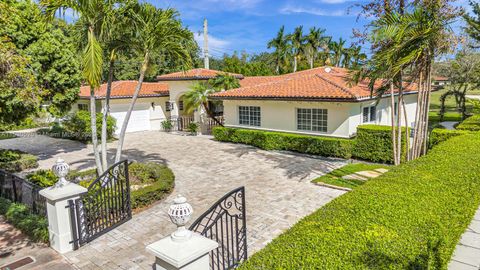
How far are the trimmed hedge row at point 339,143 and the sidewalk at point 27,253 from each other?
12.8m

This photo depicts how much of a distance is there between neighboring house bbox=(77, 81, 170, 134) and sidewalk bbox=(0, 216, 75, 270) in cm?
1808

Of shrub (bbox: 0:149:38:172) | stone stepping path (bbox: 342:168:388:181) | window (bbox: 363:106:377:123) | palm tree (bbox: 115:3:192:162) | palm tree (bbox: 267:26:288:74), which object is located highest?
palm tree (bbox: 267:26:288:74)

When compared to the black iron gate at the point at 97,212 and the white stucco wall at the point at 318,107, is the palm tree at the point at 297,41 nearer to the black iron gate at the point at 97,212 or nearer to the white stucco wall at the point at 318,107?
the white stucco wall at the point at 318,107

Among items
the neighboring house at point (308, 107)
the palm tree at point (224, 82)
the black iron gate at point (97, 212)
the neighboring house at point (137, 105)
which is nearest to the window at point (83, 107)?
the neighboring house at point (137, 105)

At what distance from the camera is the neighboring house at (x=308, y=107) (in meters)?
16.5

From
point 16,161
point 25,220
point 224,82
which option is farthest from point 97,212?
point 224,82

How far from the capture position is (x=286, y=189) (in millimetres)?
11680

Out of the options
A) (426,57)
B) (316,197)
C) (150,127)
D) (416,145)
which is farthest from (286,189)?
(150,127)

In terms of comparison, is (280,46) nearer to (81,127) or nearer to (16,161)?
(81,127)

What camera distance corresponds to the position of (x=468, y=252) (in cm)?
565

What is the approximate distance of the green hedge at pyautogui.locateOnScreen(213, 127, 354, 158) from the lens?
1609cm

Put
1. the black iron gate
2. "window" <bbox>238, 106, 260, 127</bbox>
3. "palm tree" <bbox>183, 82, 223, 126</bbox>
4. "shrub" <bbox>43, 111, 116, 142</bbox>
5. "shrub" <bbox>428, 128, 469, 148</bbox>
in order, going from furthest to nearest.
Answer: "palm tree" <bbox>183, 82, 223, 126</bbox> < "shrub" <bbox>43, 111, 116, 142</bbox> < "window" <bbox>238, 106, 260, 127</bbox> < "shrub" <bbox>428, 128, 469, 148</bbox> < the black iron gate

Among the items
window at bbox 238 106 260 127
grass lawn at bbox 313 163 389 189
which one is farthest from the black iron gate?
window at bbox 238 106 260 127

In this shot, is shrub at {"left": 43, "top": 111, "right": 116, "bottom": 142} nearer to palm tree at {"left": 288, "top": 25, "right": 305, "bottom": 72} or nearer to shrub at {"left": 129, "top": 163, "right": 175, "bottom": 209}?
shrub at {"left": 129, "top": 163, "right": 175, "bottom": 209}
